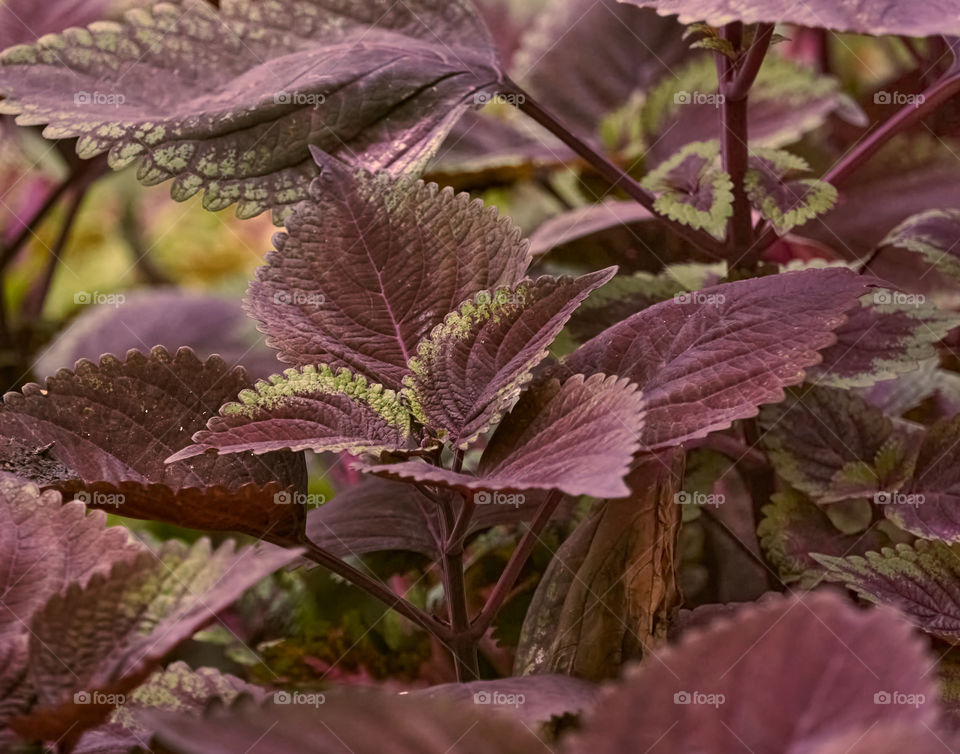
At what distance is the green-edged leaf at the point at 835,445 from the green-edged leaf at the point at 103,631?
309 mm

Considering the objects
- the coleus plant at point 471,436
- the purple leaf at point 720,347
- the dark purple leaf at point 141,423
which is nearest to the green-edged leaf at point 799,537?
the coleus plant at point 471,436

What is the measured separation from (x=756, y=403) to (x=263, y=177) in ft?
0.99

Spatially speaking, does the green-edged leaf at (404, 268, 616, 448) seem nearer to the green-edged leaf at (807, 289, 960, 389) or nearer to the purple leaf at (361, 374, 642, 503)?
the purple leaf at (361, 374, 642, 503)

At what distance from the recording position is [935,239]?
61cm

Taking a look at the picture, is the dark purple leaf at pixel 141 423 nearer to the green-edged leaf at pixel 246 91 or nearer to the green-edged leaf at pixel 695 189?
the green-edged leaf at pixel 246 91

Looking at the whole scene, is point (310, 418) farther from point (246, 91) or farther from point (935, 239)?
point (935, 239)

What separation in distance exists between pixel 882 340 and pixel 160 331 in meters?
0.65

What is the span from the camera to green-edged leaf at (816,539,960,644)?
470 millimetres

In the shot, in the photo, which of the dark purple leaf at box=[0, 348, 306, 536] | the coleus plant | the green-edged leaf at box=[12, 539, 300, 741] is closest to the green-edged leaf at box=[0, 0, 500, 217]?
the coleus plant

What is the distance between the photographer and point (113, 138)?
0.56 meters

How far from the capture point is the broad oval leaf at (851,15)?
0.42 metres

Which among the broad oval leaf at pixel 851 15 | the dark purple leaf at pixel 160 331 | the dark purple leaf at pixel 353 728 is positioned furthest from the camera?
the dark purple leaf at pixel 160 331

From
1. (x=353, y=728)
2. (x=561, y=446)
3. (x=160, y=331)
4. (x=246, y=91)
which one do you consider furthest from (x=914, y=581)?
(x=160, y=331)

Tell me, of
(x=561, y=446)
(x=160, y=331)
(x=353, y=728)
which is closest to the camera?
(x=353, y=728)
